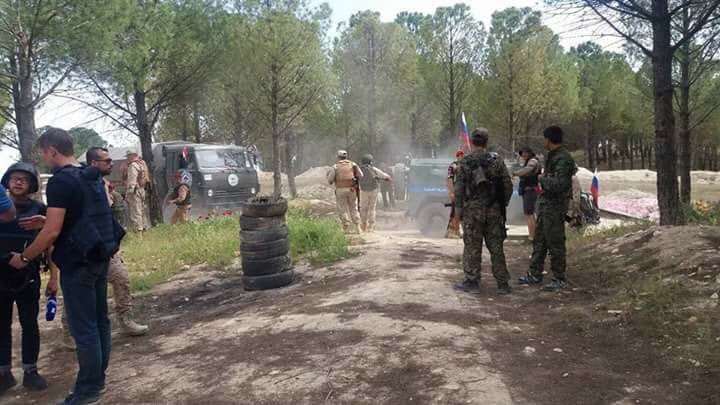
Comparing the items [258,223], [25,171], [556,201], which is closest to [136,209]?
[258,223]

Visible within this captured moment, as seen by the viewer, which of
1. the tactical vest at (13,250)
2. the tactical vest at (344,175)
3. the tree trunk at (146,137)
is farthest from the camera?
the tree trunk at (146,137)

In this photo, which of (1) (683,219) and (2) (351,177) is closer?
(1) (683,219)

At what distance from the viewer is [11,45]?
958cm

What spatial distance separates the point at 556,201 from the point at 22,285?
5.21 meters

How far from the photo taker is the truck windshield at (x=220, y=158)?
16.3m

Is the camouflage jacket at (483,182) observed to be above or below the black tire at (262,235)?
above

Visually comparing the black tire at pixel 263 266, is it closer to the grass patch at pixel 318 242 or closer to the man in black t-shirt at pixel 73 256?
the grass patch at pixel 318 242

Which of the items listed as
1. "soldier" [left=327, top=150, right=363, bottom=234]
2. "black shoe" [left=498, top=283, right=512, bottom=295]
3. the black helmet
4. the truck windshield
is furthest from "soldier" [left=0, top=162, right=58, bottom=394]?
the truck windshield

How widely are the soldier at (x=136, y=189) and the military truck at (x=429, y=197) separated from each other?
5935mm

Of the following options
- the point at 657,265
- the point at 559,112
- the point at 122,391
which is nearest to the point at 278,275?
the point at 122,391

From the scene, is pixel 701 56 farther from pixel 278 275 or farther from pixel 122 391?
pixel 122 391

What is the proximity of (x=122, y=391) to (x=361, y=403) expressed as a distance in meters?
1.80

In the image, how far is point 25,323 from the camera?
172 inches

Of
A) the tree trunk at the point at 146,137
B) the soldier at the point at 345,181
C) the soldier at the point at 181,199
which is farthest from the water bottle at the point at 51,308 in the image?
the tree trunk at the point at 146,137
